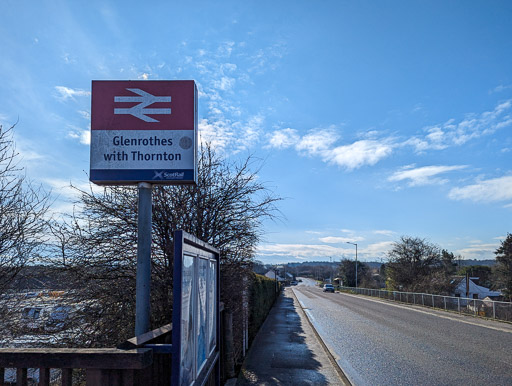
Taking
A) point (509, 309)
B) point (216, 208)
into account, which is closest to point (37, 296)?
point (216, 208)

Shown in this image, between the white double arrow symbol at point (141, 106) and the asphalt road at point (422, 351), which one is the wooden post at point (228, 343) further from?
the white double arrow symbol at point (141, 106)

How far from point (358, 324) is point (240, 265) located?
11.5m

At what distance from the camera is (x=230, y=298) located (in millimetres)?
8336

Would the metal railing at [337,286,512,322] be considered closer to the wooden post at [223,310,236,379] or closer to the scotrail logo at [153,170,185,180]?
the wooden post at [223,310,236,379]

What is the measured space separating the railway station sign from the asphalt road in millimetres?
5802

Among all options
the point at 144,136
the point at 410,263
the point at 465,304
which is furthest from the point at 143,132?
the point at 410,263

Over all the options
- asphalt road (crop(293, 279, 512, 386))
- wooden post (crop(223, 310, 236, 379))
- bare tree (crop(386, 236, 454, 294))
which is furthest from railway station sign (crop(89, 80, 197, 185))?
bare tree (crop(386, 236, 454, 294))

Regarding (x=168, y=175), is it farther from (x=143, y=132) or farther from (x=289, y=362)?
(x=289, y=362)

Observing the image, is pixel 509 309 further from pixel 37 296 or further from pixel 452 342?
pixel 37 296

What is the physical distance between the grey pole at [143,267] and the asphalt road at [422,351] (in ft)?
17.4

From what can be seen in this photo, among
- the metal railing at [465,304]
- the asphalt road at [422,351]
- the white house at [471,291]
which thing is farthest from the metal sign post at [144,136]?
the white house at [471,291]

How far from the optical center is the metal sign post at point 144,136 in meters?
4.40

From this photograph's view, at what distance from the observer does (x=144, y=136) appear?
4.44 metres

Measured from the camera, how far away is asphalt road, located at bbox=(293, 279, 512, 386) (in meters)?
8.55
